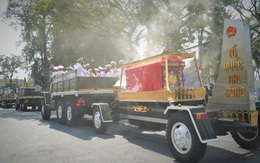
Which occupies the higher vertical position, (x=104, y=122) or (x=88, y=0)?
(x=88, y=0)

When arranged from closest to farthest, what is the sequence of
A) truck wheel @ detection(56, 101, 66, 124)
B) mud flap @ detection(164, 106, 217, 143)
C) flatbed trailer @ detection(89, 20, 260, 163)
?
mud flap @ detection(164, 106, 217, 143) < flatbed trailer @ detection(89, 20, 260, 163) < truck wheel @ detection(56, 101, 66, 124)

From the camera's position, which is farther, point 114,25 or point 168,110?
point 114,25

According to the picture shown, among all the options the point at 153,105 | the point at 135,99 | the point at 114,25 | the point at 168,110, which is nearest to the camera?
the point at 168,110

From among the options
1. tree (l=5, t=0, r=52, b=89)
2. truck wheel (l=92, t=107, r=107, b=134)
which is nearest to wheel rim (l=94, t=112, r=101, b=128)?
truck wheel (l=92, t=107, r=107, b=134)

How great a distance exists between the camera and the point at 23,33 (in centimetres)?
3531

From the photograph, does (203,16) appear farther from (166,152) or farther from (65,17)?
(166,152)

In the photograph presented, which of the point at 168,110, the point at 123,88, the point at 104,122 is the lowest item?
the point at 104,122

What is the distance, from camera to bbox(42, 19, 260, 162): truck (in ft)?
14.6

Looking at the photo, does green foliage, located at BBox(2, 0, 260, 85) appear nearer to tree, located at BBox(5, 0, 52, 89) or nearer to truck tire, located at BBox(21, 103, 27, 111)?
tree, located at BBox(5, 0, 52, 89)

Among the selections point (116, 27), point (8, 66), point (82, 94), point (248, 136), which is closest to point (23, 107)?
point (116, 27)

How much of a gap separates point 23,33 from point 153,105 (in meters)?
34.9

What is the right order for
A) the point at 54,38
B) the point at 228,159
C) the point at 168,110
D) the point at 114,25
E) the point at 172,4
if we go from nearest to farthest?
the point at 228,159, the point at 168,110, the point at 172,4, the point at 114,25, the point at 54,38

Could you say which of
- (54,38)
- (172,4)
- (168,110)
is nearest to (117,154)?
(168,110)

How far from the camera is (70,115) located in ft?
31.8
